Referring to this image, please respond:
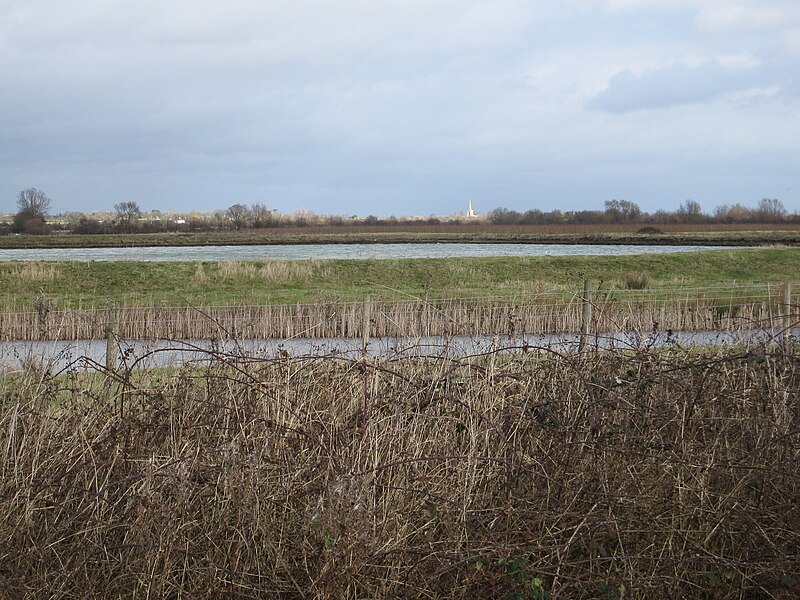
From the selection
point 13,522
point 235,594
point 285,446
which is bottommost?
point 235,594

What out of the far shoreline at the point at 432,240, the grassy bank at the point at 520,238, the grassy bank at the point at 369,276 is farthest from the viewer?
the grassy bank at the point at 520,238

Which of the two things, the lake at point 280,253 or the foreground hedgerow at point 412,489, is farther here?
the lake at point 280,253

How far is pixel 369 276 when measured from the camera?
29891 millimetres

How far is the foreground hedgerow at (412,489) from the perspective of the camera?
3896 mm

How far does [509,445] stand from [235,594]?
1.68m

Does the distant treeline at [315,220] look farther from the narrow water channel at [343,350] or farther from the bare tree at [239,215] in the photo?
the narrow water channel at [343,350]

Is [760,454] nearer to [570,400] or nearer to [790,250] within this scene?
[570,400]

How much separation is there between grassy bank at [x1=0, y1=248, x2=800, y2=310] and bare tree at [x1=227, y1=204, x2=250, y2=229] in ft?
198

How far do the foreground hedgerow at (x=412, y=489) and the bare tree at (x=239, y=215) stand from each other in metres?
85.5

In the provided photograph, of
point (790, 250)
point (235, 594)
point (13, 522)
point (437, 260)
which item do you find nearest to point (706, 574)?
point (235, 594)

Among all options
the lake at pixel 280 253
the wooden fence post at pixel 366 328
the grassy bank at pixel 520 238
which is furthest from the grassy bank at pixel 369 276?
the grassy bank at pixel 520 238

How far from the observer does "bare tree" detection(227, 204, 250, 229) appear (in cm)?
9006

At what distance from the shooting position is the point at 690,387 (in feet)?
16.4

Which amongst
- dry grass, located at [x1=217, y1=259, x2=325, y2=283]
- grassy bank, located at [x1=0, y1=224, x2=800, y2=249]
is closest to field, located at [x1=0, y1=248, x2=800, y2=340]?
dry grass, located at [x1=217, y1=259, x2=325, y2=283]
